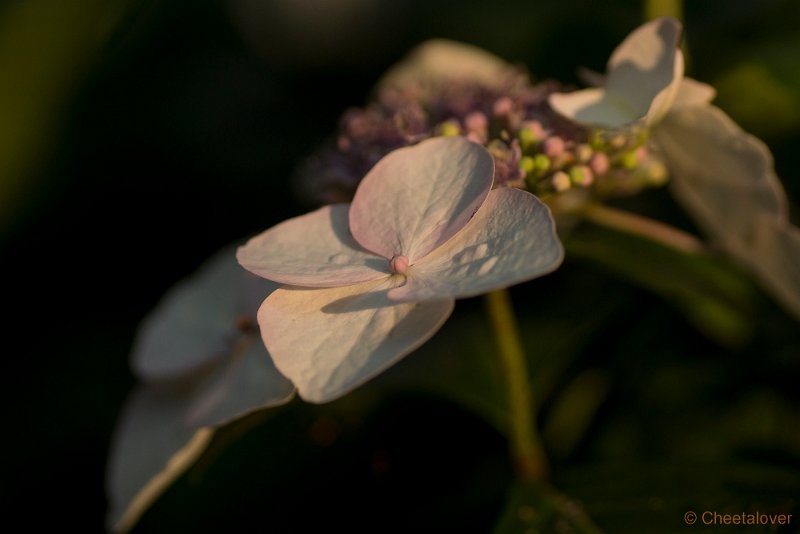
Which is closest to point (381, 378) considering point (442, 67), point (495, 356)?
point (495, 356)

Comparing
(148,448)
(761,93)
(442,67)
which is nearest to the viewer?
(148,448)

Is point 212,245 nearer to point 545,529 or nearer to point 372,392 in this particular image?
point 372,392

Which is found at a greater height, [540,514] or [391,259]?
[391,259]

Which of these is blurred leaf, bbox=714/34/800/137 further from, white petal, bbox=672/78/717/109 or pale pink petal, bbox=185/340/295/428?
pale pink petal, bbox=185/340/295/428

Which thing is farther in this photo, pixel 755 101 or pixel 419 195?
pixel 755 101

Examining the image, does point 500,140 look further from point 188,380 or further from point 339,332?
point 188,380

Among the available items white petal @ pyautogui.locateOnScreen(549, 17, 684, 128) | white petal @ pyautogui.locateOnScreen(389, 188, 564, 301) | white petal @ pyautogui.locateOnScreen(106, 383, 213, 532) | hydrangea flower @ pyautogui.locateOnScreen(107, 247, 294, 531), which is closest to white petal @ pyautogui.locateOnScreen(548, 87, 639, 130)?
white petal @ pyautogui.locateOnScreen(549, 17, 684, 128)

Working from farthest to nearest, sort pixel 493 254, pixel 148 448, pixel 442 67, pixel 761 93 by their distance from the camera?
1. pixel 442 67
2. pixel 761 93
3. pixel 148 448
4. pixel 493 254
